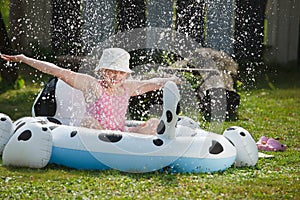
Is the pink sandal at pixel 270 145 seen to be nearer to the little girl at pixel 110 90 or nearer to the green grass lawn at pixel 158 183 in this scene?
the green grass lawn at pixel 158 183

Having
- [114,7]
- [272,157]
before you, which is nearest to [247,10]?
[114,7]

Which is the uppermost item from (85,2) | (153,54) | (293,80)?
(85,2)

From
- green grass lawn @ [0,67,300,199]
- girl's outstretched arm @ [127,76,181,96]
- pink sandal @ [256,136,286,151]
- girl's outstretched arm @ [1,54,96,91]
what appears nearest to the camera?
green grass lawn @ [0,67,300,199]

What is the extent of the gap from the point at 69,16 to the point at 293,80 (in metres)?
3.86

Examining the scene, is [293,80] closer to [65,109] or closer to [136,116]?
[136,116]

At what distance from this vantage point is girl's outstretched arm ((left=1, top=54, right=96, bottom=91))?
5.34 m

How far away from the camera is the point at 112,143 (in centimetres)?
504

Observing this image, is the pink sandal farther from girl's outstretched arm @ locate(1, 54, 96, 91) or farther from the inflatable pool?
girl's outstretched arm @ locate(1, 54, 96, 91)

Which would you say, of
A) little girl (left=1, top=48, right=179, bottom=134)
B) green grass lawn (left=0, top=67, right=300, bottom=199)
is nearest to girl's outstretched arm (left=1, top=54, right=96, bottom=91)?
little girl (left=1, top=48, right=179, bottom=134)

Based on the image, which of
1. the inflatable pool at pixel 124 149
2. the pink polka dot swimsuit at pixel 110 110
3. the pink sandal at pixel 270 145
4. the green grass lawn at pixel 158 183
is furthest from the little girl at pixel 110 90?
the pink sandal at pixel 270 145

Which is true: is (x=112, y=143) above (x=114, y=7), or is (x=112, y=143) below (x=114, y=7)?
below

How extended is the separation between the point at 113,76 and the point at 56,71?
0.48 metres

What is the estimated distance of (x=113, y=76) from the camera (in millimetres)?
5590

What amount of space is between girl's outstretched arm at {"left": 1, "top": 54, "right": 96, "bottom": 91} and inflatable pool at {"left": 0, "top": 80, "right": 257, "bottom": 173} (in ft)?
1.38
